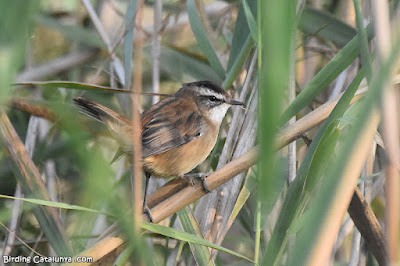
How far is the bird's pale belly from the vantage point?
2.86 meters

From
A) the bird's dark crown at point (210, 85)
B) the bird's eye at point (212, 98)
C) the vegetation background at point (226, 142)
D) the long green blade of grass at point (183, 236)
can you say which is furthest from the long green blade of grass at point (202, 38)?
the long green blade of grass at point (183, 236)

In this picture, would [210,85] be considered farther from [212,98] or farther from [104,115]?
[104,115]

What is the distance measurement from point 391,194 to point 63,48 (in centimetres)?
341

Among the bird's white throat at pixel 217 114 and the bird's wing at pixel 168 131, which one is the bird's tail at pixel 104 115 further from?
the bird's white throat at pixel 217 114

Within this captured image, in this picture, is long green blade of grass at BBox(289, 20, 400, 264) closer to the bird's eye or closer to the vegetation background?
the vegetation background

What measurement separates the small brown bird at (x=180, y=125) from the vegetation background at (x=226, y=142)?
12cm

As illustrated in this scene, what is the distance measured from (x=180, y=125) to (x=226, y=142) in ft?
1.78

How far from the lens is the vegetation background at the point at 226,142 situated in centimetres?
120

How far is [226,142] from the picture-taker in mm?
2598

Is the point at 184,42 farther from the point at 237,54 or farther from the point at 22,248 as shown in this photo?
the point at 22,248

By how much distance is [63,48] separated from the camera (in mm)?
4254

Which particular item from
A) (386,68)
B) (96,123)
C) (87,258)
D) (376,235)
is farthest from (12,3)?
(376,235)

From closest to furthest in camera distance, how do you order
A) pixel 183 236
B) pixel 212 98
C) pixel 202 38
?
1. pixel 183 236
2. pixel 202 38
3. pixel 212 98

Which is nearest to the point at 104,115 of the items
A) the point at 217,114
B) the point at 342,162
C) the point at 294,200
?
the point at 217,114
